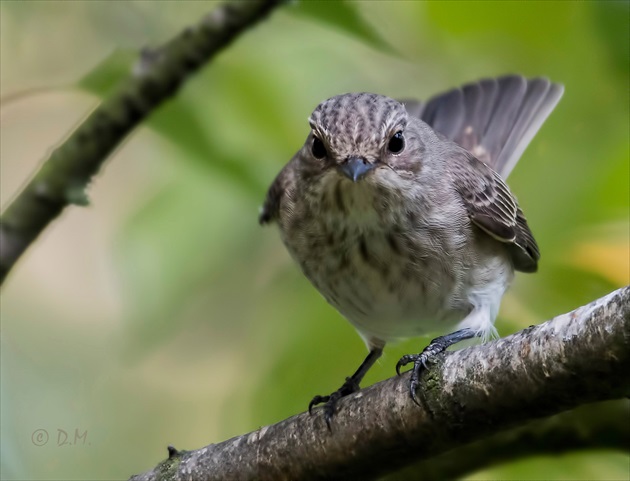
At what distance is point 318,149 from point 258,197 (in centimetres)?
34

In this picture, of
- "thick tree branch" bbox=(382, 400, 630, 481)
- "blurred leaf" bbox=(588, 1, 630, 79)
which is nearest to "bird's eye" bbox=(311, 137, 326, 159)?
"blurred leaf" bbox=(588, 1, 630, 79)

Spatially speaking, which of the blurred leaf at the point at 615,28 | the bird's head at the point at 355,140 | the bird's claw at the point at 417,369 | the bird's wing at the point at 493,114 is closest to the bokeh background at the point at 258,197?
the blurred leaf at the point at 615,28

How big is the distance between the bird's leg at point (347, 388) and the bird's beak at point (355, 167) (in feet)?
2.71

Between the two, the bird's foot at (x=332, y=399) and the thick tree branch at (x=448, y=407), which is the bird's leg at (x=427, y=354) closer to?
the thick tree branch at (x=448, y=407)

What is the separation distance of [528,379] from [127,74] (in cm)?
177

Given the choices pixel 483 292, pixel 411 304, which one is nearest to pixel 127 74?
pixel 411 304

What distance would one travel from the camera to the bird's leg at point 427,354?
299 centimetres

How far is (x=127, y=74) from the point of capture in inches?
134

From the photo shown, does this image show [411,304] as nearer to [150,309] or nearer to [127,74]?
[150,309]

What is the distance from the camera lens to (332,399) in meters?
3.53

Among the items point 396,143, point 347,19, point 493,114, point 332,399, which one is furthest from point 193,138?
point 493,114

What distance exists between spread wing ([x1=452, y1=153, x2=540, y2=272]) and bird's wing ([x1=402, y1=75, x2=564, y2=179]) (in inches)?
18.5

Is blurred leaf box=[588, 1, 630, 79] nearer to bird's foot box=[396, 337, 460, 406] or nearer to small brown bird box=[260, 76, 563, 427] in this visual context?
small brown bird box=[260, 76, 563, 427]

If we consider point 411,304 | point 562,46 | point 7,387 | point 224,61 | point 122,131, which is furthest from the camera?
point 411,304
